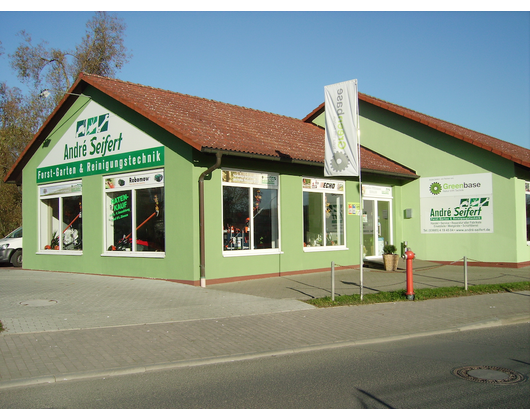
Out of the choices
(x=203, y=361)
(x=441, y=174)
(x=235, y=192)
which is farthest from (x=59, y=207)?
(x=441, y=174)

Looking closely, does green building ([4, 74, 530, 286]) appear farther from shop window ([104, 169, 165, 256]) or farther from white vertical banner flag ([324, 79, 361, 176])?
white vertical banner flag ([324, 79, 361, 176])

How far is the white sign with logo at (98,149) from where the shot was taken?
48.3 ft

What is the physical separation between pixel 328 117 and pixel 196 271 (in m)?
5.16

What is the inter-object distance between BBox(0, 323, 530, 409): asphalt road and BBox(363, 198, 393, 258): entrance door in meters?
12.1

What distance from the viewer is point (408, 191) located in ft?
68.1

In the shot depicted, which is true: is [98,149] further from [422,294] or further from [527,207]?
[527,207]

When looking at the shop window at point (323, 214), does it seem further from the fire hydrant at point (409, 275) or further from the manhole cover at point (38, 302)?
the manhole cover at point (38, 302)

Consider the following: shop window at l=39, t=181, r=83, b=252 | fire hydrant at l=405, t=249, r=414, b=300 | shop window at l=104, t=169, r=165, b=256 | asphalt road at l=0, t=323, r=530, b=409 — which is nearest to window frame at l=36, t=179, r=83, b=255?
shop window at l=39, t=181, r=83, b=252

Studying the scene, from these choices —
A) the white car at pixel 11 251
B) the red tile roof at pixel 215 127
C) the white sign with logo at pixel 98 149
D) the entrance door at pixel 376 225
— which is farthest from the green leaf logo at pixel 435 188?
the white car at pixel 11 251

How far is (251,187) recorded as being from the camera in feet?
48.6

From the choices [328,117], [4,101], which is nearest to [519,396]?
[328,117]

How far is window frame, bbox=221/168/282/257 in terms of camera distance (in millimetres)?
14148

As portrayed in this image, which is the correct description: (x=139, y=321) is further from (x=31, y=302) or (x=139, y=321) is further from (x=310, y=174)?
(x=310, y=174)

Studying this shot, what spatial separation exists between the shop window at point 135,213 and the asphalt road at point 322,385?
26.6 feet
